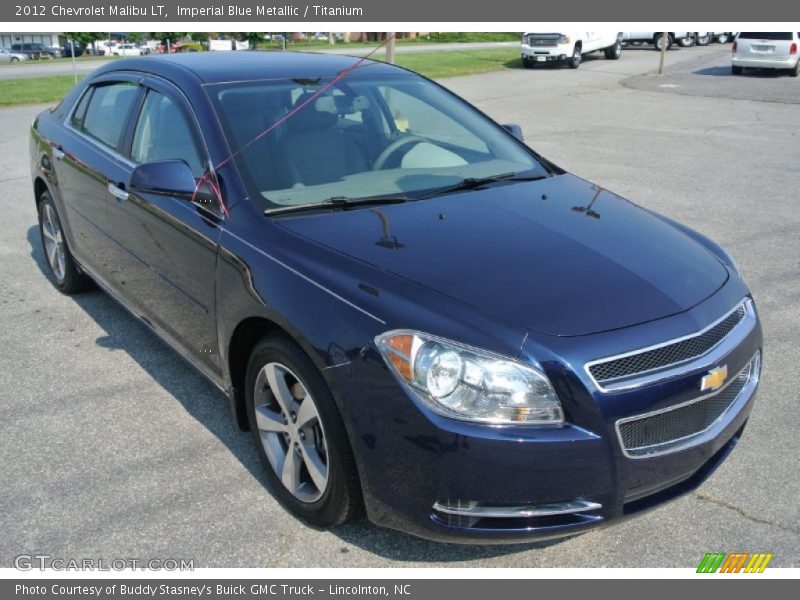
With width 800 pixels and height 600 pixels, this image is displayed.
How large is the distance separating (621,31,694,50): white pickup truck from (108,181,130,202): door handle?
33099 mm

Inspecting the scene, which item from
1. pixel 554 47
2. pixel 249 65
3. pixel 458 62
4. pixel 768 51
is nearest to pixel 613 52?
pixel 554 47

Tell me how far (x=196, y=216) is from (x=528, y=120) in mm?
12466

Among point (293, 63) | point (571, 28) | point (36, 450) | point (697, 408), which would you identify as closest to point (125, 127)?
point (293, 63)

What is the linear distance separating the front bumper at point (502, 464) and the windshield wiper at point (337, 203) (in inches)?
35.7

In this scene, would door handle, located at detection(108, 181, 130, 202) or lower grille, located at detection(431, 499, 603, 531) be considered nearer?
lower grille, located at detection(431, 499, 603, 531)

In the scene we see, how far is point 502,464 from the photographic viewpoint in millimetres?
2561

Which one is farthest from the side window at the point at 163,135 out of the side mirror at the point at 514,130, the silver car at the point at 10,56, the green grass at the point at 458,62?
the silver car at the point at 10,56

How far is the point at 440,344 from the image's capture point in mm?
2650

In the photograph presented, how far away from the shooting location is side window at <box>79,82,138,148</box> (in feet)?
15.1

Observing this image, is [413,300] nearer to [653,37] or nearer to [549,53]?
[549,53]

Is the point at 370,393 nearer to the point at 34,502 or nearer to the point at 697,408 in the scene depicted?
the point at 697,408

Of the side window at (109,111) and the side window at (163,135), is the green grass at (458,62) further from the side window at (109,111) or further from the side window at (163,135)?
the side window at (163,135)

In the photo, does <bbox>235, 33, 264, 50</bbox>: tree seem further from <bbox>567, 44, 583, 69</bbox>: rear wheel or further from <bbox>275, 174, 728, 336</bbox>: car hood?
<bbox>275, 174, 728, 336</bbox>: car hood

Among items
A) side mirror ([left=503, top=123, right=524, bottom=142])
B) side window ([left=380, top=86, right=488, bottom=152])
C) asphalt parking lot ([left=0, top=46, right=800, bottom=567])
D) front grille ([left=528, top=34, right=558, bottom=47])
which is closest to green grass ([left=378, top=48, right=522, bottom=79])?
front grille ([left=528, top=34, right=558, bottom=47])
